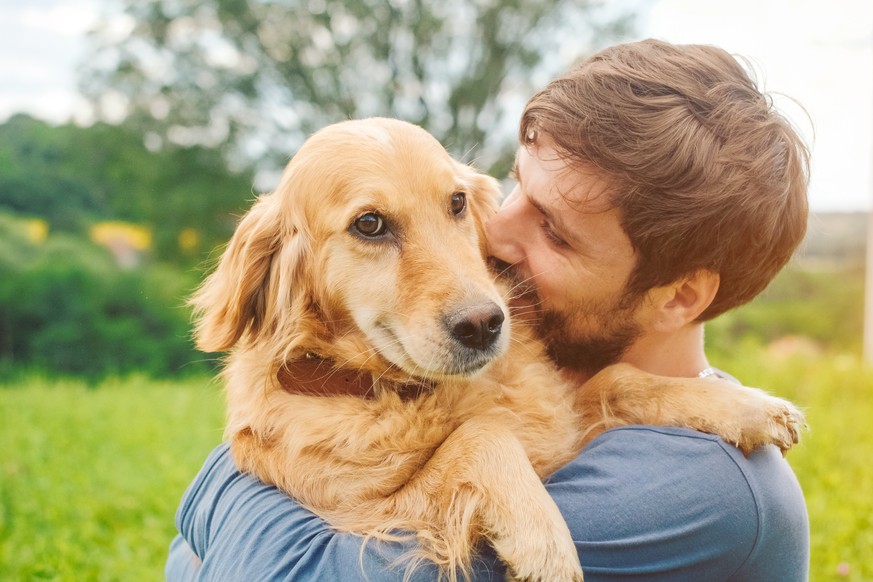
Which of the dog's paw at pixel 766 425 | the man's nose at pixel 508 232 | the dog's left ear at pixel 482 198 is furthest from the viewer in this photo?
the dog's left ear at pixel 482 198

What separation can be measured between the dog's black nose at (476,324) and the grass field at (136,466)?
7.79ft

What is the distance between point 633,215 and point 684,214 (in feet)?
0.49

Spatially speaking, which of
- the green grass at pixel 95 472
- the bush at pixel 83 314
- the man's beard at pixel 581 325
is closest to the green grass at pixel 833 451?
the man's beard at pixel 581 325

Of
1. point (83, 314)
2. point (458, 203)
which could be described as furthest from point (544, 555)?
point (83, 314)

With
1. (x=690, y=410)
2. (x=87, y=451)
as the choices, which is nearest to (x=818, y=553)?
(x=690, y=410)

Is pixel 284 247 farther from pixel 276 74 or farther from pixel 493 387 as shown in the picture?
pixel 276 74

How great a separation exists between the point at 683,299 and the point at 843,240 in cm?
1125

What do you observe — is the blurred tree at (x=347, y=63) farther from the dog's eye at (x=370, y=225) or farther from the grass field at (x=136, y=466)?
the dog's eye at (x=370, y=225)

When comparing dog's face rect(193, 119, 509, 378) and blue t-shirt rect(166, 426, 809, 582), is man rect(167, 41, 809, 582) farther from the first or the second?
dog's face rect(193, 119, 509, 378)

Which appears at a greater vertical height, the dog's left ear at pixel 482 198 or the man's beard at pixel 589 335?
the dog's left ear at pixel 482 198

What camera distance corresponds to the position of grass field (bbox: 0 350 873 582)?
14.8 ft

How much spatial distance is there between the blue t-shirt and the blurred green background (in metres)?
1.08

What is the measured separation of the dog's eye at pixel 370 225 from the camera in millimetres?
2539

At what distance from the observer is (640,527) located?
6.18 feet
